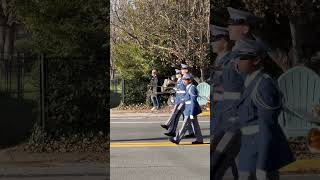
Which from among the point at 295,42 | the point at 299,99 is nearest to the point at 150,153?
the point at 299,99

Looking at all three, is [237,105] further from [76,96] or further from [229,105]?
[76,96]

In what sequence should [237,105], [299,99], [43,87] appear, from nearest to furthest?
[237,105], [299,99], [43,87]

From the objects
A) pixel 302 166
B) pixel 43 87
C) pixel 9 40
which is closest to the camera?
pixel 302 166

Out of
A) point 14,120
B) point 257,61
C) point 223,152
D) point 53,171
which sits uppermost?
point 257,61

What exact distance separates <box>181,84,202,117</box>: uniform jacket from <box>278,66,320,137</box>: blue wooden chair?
62 cm

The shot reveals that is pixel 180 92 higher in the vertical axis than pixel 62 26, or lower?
lower

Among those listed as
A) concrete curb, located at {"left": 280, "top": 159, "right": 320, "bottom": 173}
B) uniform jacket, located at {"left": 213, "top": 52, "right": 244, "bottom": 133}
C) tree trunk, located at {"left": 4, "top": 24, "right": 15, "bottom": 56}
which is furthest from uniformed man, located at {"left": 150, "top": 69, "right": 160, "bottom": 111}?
tree trunk, located at {"left": 4, "top": 24, "right": 15, "bottom": 56}

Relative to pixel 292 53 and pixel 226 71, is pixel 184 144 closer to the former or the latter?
pixel 226 71

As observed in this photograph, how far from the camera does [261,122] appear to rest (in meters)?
3.54

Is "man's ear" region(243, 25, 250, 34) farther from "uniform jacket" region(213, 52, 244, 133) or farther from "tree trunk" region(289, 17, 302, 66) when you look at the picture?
"tree trunk" region(289, 17, 302, 66)

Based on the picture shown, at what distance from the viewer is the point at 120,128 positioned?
350cm

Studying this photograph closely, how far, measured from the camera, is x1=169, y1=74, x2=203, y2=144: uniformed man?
3492 millimetres

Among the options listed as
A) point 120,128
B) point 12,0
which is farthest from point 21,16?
point 120,128

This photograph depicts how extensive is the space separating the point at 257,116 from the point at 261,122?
0.05 m
